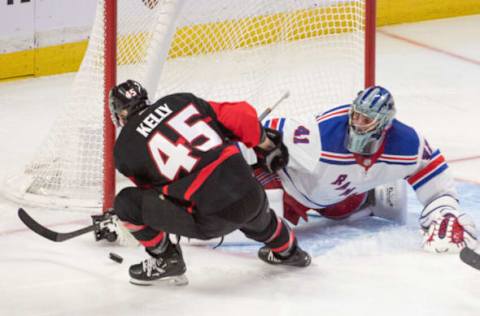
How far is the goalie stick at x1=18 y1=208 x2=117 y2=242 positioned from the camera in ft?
16.1

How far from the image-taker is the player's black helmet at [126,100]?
4426 millimetres

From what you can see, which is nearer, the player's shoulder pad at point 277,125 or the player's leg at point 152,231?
the player's leg at point 152,231

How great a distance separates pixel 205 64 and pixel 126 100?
1.65 metres

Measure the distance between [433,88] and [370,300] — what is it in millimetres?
3202

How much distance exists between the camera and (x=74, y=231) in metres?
4.96

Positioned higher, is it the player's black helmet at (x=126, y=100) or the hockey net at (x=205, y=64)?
the player's black helmet at (x=126, y=100)

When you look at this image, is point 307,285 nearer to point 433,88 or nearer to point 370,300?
point 370,300

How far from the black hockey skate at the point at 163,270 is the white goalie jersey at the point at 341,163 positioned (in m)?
0.50

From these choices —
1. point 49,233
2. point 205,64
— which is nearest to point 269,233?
point 49,233

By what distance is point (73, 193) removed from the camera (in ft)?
18.2

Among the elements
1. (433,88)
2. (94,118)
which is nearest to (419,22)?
(433,88)

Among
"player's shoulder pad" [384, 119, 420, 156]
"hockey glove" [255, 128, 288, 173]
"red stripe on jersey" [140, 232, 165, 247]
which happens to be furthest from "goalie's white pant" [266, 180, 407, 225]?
"red stripe on jersey" [140, 232, 165, 247]

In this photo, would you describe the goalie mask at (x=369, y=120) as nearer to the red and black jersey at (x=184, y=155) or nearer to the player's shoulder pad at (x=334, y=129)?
the player's shoulder pad at (x=334, y=129)

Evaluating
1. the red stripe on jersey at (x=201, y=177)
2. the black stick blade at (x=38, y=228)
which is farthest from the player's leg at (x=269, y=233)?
the black stick blade at (x=38, y=228)
